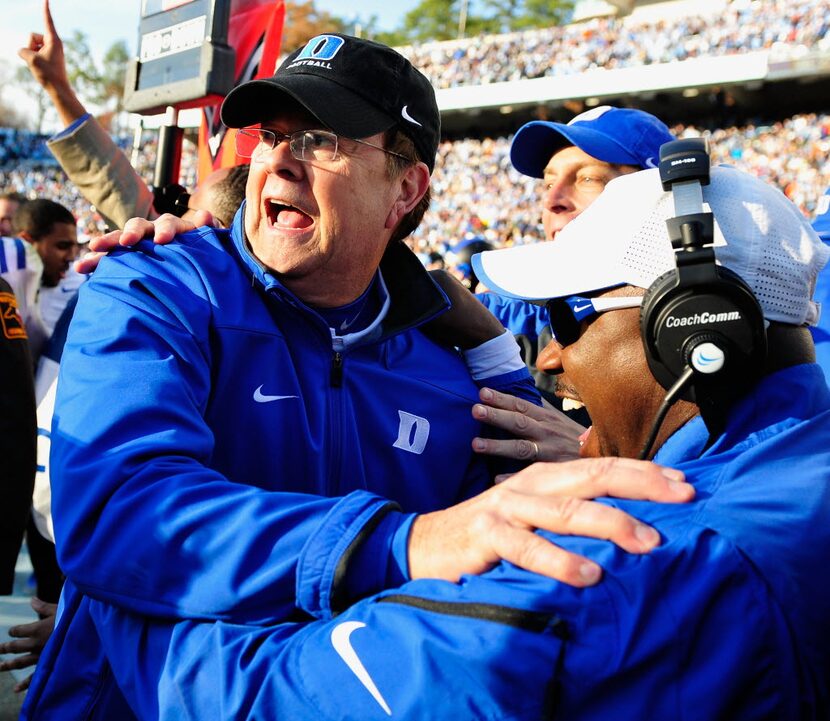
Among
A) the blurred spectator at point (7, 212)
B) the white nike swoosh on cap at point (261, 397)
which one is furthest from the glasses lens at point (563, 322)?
the blurred spectator at point (7, 212)

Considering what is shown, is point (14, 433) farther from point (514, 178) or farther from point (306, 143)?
point (514, 178)

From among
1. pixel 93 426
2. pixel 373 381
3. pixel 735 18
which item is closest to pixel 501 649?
pixel 93 426

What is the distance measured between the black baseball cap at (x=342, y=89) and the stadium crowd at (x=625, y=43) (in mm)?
24581

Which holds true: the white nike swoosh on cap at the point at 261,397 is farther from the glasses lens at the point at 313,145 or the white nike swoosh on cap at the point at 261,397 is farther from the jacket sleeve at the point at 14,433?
the jacket sleeve at the point at 14,433

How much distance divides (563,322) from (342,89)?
725mm

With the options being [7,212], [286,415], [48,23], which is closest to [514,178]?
[7,212]

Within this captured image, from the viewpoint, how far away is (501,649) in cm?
105

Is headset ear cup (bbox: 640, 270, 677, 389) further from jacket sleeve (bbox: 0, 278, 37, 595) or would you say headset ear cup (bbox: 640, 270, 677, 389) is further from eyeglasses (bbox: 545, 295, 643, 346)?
jacket sleeve (bbox: 0, 278, 37, 595)

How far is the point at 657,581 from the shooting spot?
3.54 feet

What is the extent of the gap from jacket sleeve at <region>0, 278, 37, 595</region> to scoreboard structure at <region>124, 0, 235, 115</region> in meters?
0.98

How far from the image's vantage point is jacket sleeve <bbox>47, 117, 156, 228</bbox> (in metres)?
3.01

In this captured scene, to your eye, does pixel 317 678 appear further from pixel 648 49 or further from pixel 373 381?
pixel 648 49

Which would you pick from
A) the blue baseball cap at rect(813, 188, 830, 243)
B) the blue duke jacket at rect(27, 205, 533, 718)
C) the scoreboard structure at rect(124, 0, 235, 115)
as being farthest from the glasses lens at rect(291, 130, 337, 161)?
the blue baseball cap at rect(813, 188, 830, 243)

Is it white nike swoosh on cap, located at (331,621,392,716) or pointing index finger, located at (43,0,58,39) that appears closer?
white nike swoosh on cap, located at (331,621,392,716)
